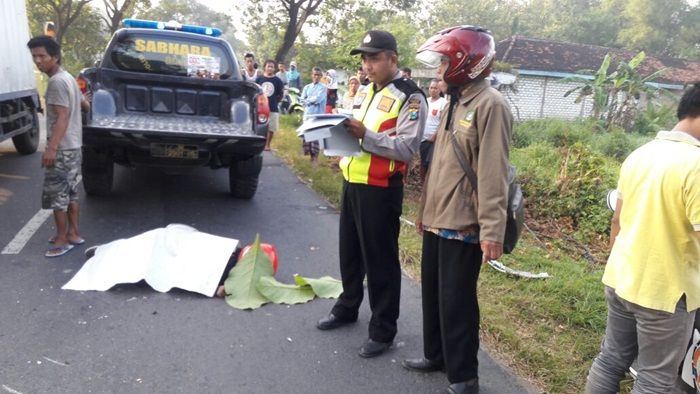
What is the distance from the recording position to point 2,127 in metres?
6.57

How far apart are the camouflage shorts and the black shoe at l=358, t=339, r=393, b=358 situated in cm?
284

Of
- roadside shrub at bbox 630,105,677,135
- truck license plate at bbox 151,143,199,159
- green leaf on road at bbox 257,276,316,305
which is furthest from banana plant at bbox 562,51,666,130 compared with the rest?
green leaf on road at bbox 257,276,316,305

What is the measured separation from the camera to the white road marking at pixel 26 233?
456 centimetres

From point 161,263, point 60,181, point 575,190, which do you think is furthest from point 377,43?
point 575,190

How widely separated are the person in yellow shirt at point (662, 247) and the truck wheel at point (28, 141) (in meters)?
8.62

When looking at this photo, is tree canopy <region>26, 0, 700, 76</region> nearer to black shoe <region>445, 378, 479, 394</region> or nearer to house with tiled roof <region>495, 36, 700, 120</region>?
house with tiled roof <region>495, 36, 700, 120</region>

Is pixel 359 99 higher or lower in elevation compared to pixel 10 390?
higher

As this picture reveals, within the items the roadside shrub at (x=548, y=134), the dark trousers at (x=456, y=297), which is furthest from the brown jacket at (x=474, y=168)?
the roadside shrub at (x=548, y=134)

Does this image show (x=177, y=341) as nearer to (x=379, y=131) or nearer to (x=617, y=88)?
(x=379, y=131)

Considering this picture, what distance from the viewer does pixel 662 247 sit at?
7.27 feet

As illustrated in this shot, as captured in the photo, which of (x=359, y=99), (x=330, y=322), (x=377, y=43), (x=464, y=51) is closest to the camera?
(x=464, y=51)

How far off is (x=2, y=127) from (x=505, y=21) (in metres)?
47.3

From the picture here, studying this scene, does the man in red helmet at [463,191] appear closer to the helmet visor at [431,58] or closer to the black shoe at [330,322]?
the helmet visor at [431,58]

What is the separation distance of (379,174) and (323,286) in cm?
139
